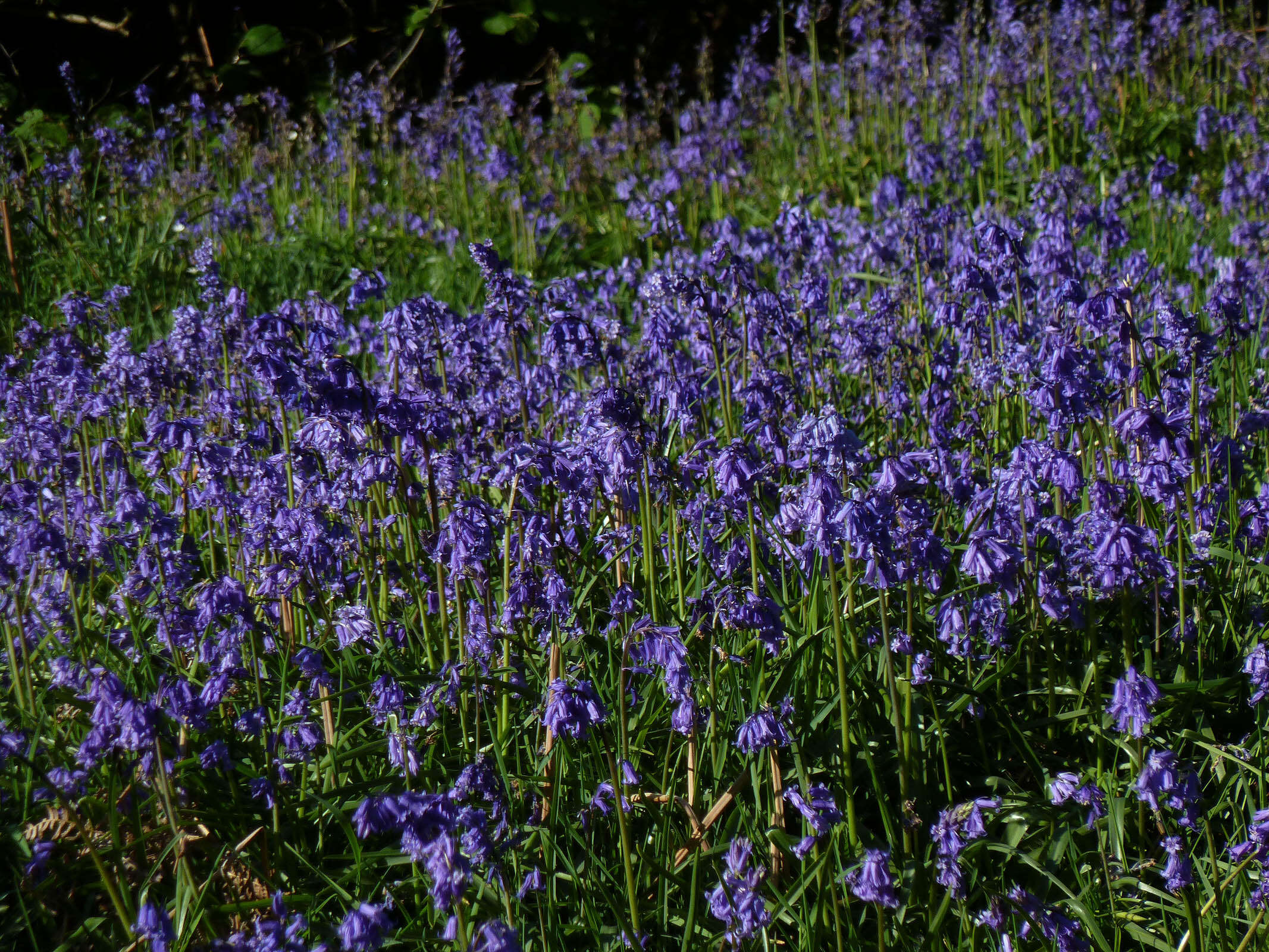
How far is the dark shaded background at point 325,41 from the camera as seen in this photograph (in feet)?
34.2

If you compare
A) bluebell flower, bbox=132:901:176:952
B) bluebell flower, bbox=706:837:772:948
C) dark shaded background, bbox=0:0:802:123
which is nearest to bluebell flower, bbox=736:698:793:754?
bluebell flower, bbox=706:837:772:948

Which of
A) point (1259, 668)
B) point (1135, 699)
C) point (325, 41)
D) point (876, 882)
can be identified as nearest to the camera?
point (876, 882)

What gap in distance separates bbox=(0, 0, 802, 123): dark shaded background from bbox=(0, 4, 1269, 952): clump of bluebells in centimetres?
673

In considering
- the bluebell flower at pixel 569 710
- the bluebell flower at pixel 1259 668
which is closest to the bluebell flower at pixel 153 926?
the bluebell flower at pixel 569 710

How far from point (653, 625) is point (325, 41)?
1131cm

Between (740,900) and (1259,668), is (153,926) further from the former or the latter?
(1259,668)

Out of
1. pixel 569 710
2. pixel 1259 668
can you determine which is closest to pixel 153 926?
pixel 569 710

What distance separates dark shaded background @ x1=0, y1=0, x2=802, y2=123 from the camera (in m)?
10.4

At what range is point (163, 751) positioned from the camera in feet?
6.11

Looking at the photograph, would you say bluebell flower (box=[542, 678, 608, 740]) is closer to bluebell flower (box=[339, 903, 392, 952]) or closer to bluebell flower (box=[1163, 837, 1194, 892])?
bluebell flower (box=[339, 903, 392, 952])

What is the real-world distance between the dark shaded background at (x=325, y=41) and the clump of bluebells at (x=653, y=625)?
6729mm

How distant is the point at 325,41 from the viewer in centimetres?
1169

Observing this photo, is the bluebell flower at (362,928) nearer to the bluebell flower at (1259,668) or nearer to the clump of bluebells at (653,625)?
the clump of bluebells at (653,625)

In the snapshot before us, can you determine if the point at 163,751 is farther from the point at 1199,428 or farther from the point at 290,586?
the point at 1199,428
